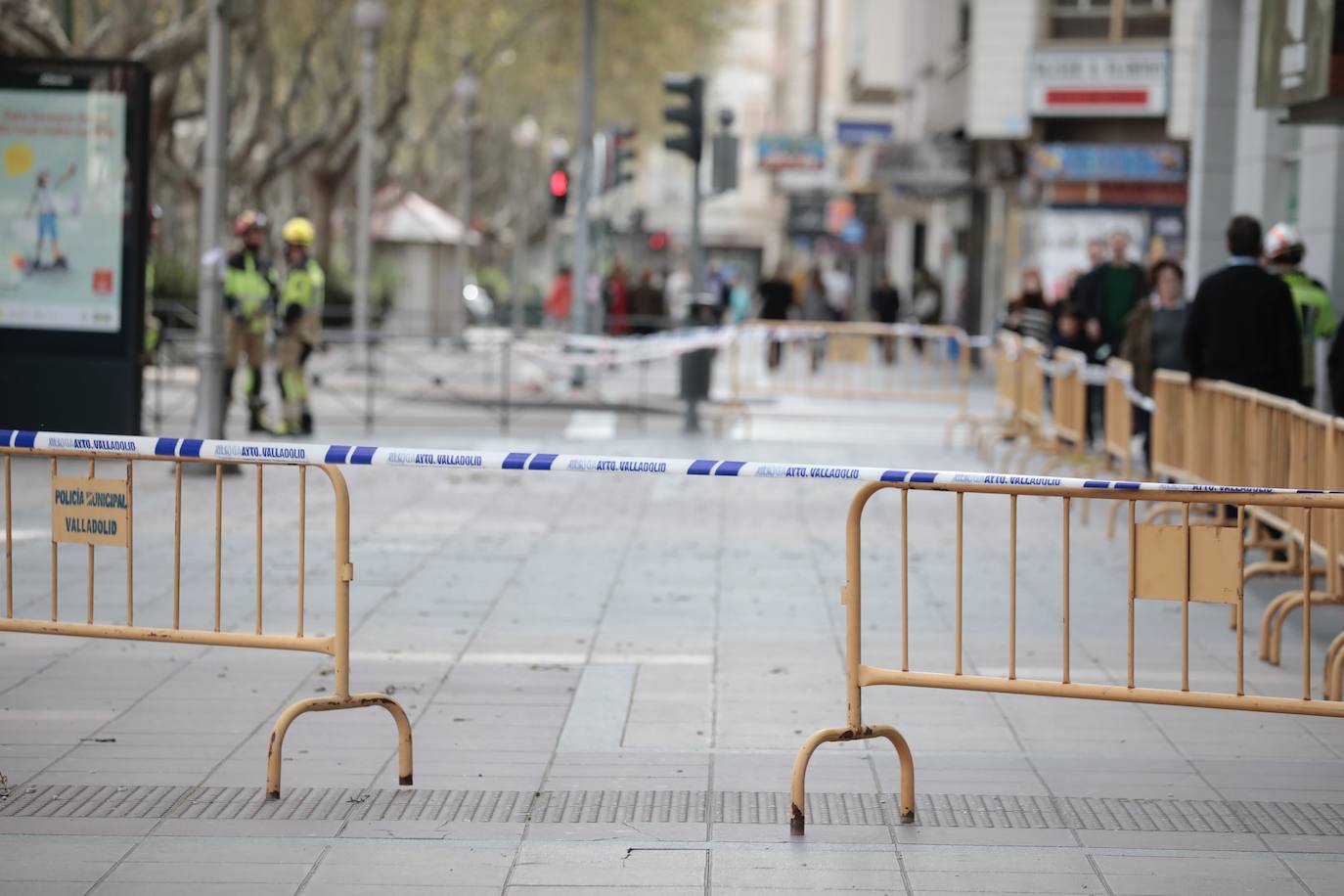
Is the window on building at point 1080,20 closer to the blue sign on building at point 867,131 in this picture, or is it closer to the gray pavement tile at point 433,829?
the blue sign on building at point 867,131

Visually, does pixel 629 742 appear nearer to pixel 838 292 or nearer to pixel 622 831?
pixel 622 831

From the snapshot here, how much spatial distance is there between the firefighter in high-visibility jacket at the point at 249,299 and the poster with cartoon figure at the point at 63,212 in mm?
1909

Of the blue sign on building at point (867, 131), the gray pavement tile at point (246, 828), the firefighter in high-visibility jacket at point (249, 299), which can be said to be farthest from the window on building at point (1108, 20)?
the gray pavement tile at point (246, 828)

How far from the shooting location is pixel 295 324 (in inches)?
698

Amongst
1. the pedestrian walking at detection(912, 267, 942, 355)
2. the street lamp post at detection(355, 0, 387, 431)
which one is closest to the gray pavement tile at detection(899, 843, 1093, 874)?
the street lamp post at detection(355, 0, 387, 431)

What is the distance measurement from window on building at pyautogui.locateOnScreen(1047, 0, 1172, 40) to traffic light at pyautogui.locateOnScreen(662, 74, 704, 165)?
12091mm

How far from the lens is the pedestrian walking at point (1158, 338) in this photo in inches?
561

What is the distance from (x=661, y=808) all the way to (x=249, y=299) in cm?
1188

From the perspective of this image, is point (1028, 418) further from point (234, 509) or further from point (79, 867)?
point (79, 867)

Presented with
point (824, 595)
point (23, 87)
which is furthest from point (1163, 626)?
point (23, 87)

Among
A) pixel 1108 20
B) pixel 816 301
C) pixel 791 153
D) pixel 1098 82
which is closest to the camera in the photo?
pixel 1098 82

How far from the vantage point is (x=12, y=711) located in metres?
7.26

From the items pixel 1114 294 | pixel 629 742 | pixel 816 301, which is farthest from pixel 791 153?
pixel 629 742

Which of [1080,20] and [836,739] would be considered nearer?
[836,739]
